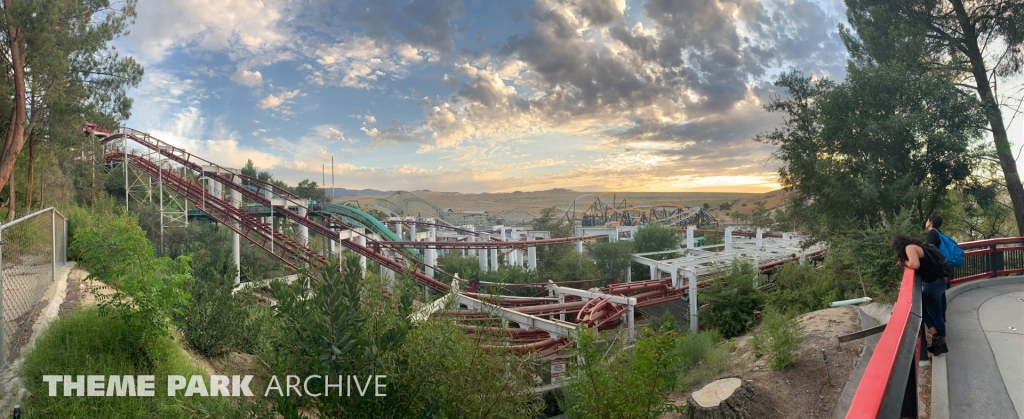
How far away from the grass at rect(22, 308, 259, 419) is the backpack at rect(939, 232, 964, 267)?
681 centimetres

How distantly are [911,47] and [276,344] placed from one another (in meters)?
16.9

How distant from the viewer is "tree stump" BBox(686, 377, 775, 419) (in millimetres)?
4910

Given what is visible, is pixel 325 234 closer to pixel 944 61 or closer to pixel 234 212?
pixel 234 212

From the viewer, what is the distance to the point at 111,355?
4.37 m

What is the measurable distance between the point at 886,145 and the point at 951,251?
8092 millimetres

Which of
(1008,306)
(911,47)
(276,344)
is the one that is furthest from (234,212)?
(911,47)

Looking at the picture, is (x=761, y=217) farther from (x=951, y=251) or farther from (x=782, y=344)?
(x=951, y=251)

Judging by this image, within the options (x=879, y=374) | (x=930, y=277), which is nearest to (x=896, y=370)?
(x=879, y=374)

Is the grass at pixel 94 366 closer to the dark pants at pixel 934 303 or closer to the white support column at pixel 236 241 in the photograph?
the dark pants at pixel 934 303

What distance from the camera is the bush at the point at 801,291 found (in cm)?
1050

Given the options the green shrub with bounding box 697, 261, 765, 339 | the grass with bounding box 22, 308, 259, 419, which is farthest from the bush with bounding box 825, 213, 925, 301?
the grass with bounding box 22, 308, 259, 419

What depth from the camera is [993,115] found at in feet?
38.0

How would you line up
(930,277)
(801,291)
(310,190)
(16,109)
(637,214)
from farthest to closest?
(637,214) → (310,190) → (801,291) → (16,109) → (930,277)

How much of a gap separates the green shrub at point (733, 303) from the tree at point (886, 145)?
8.56 feet
